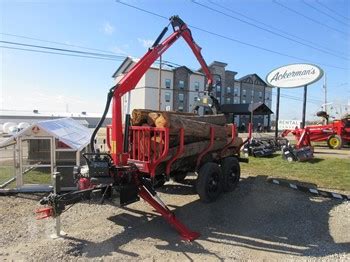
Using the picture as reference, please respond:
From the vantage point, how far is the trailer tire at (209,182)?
809 centimetres

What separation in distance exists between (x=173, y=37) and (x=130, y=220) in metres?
4.45

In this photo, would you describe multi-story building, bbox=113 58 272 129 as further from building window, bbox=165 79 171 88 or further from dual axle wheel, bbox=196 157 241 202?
dual axle wheel, bbox=196 157 241 202

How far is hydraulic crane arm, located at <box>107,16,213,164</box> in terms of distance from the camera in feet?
22.6

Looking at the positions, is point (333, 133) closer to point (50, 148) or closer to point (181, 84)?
point (50, 148)

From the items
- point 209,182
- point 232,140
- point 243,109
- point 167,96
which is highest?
point 167,96

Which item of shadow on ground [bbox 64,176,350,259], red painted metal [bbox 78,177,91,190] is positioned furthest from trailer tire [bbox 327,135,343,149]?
red painted metal [bbox 78,177,91,190]

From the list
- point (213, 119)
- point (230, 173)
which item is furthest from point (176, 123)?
point (230, 173)

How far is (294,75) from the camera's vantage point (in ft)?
66.3

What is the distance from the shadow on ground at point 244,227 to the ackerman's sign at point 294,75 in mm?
11924

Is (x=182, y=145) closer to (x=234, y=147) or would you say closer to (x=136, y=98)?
(x=234, y=147)

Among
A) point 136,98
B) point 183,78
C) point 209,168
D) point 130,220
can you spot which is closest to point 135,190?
point 130,220

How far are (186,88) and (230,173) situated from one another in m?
46.6

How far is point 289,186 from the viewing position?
9984mm

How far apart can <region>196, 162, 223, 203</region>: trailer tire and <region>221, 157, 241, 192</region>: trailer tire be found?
→ 0.66 m
